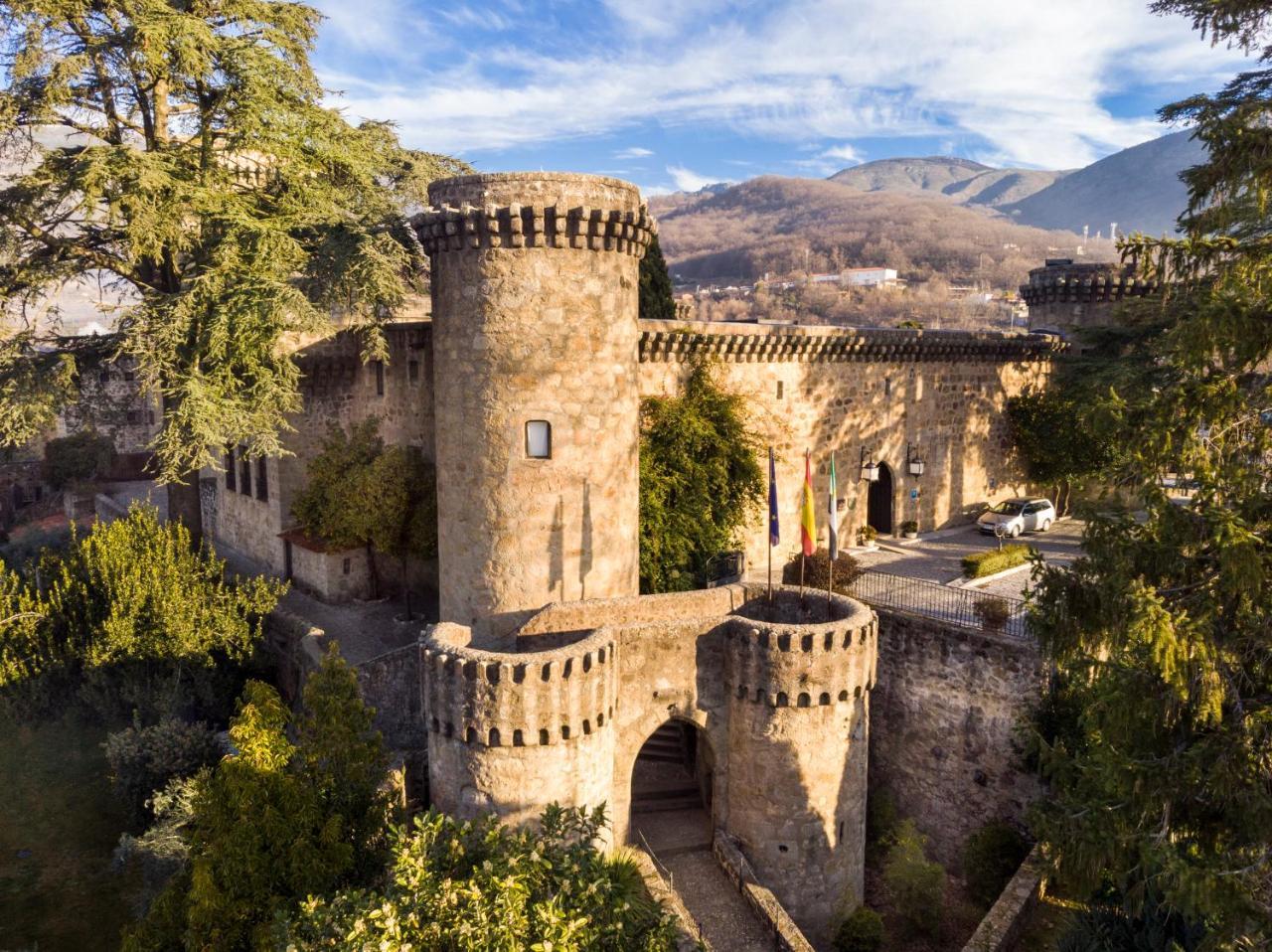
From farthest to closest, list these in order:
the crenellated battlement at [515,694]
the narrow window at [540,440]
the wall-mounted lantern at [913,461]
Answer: the wall-mounted lantern at [913,461] → the narrow window at [540,440] → the crenellated battlement at [515,694]

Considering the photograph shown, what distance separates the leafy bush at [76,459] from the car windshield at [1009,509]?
40.8 meters

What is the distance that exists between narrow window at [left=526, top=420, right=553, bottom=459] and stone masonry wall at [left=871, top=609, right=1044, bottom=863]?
8439mm

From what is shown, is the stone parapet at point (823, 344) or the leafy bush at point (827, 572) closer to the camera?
the leafy bush at point (827, 572)

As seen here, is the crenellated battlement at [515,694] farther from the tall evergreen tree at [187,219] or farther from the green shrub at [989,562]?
the green shrub at [989,562]

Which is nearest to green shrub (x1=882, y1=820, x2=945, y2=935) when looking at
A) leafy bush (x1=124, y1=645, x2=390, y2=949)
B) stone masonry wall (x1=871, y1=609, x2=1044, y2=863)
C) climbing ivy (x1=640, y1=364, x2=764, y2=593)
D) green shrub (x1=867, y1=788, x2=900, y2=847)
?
green shrub (x1=867, y1=788, x2=900, y2=847)

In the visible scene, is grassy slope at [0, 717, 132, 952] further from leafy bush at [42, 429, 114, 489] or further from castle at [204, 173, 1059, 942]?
leafy bush at [42, 429, 114, 489]

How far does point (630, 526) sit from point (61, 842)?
1384 centimetres

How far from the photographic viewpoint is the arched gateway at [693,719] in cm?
1355

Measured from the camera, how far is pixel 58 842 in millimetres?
18078

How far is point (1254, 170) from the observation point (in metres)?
9.93

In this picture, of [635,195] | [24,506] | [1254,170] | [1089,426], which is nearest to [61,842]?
[635,195]

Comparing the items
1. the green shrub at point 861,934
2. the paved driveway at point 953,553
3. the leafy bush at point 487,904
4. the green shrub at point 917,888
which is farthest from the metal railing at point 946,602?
the leafy bush at point 487,904

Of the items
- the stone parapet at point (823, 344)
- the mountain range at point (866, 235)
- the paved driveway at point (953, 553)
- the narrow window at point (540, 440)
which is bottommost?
the paved driveway at point (953, 553)

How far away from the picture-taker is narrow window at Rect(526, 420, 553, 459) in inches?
659
